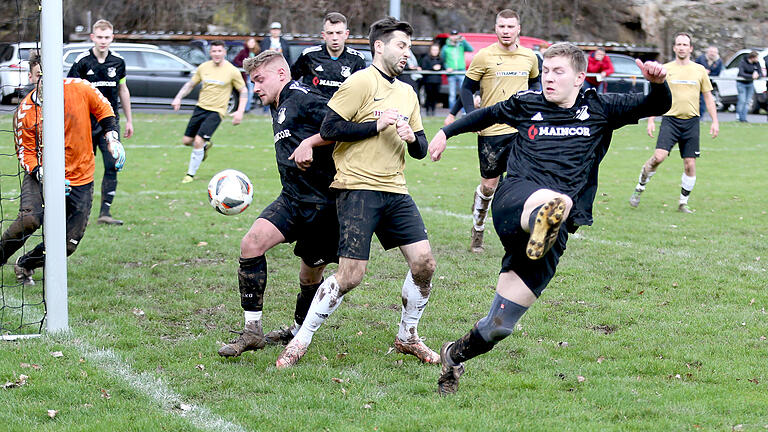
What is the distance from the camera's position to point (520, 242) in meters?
4.67

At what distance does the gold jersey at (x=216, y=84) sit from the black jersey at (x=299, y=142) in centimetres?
820

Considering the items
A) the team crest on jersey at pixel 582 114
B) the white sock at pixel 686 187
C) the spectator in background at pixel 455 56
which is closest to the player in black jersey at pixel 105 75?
the team crest on jersey at pixel 582 114

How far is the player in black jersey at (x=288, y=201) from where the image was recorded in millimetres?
5516

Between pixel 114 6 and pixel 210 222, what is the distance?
26.2 m

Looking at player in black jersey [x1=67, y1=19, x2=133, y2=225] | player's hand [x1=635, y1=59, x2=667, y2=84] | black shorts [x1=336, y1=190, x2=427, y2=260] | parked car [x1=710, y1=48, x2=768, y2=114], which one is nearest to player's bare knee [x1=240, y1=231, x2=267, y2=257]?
black shorts [x1=336, y1=190, x2=427, y2=260]

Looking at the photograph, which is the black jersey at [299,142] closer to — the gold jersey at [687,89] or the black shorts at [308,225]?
the black shorts at [308,225]

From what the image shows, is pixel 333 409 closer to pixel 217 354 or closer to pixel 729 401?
pixel 217 354

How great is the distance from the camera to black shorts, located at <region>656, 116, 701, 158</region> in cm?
1123

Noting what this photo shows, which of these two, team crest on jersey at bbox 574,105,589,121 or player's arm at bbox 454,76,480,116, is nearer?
team crest on jersey at bbox 574,105,589,121

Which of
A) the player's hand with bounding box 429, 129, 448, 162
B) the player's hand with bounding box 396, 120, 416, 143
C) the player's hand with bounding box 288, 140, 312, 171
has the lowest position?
the player's hand with bounding box 288, 140, 312, 171

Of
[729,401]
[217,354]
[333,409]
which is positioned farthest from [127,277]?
[729,401]

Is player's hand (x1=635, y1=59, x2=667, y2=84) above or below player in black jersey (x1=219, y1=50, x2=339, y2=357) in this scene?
above

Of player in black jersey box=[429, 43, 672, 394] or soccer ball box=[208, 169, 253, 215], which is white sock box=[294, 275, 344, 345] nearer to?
player in black jersey box=[429, 43, 672, 394]

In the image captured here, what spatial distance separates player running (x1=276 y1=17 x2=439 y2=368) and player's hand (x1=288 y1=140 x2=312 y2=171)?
14cm
